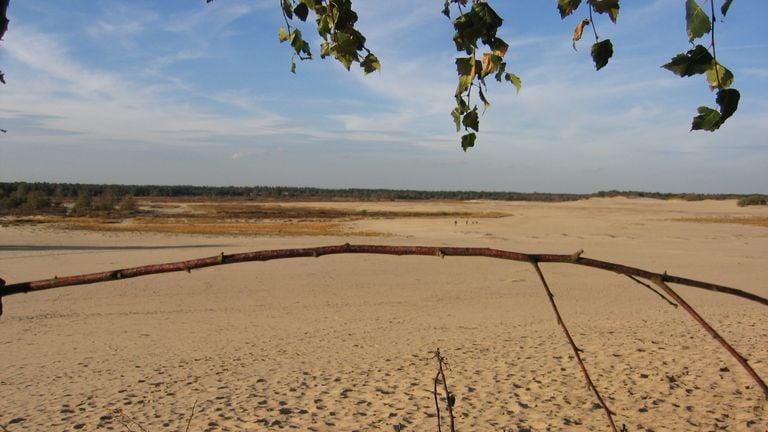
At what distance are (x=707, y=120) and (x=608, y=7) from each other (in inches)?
22.3

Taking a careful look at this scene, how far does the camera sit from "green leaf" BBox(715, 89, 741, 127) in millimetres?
960

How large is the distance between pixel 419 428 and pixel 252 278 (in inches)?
438

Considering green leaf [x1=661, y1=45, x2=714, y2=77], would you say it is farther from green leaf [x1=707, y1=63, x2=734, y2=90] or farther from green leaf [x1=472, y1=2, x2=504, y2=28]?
green leaf [x1=472, y1=2, x2=504, y2=28]

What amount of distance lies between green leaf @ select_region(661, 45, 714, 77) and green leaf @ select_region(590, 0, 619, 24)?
535 mm

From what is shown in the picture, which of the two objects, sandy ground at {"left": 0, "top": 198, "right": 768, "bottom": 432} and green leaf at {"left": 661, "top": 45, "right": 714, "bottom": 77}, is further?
sandy ground at {"left": 0, "top": 198, "right": 768, "bottom": 432}

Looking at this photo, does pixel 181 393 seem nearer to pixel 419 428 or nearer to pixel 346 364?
pixel 346 364

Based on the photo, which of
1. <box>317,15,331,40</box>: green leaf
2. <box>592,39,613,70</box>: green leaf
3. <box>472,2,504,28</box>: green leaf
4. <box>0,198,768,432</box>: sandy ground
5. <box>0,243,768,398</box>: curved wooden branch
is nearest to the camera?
<box>0,243,768,398</box>: curved wooden branch

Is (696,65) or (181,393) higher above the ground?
(696,65)

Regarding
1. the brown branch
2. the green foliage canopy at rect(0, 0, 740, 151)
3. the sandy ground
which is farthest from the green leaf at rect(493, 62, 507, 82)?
the sandy ground

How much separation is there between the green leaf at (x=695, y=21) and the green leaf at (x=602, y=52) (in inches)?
10.8

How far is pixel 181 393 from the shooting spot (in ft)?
21.6

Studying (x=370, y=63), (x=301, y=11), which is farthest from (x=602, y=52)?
(x=301, y=11)

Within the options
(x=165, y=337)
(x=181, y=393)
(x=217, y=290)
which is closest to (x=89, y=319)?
(x=165, y=337)

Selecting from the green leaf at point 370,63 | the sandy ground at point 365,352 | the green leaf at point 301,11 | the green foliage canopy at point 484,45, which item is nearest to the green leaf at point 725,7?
the green foliage canopy at point 484,45
